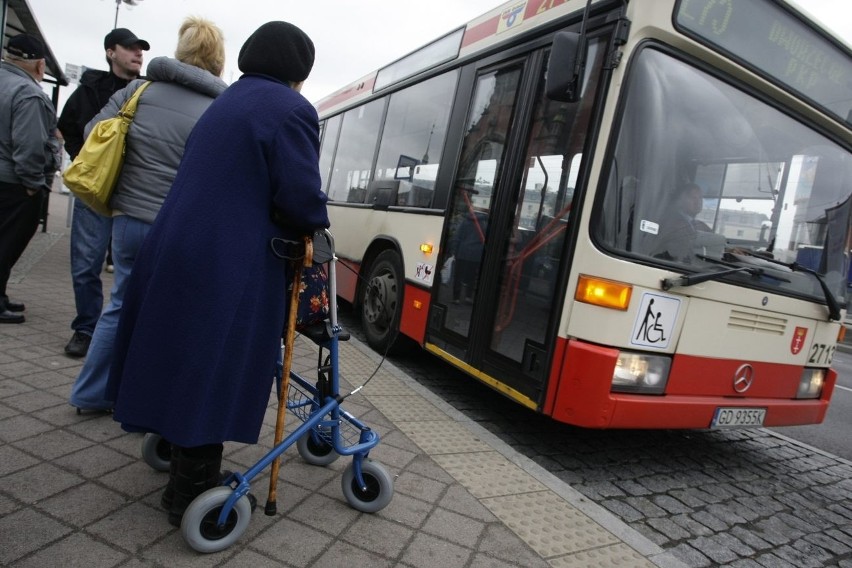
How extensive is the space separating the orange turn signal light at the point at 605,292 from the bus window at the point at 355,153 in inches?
144

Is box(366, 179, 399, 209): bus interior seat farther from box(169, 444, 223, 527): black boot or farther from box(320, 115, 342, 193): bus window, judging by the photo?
box(169, 444, 223, 527): black boot

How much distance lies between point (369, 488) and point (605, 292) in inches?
64.0

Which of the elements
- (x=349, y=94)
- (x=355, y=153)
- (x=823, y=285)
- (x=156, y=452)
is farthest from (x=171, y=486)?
(x=349, y=94)

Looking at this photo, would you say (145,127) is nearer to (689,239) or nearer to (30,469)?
(30,469)

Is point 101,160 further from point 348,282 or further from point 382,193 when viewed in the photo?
point 348,282

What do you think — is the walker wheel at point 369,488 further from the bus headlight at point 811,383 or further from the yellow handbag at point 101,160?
the bus headlight at point 811,383

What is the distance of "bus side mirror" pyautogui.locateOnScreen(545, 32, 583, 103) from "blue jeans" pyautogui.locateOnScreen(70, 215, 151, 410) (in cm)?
228

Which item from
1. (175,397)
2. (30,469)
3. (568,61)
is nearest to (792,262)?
(568,61)

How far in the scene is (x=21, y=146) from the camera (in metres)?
3.96

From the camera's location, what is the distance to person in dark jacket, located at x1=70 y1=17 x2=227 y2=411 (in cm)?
274

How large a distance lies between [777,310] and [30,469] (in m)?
4.12

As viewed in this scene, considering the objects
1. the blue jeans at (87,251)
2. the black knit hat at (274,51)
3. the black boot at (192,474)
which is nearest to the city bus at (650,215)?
the black boot at (192,474)

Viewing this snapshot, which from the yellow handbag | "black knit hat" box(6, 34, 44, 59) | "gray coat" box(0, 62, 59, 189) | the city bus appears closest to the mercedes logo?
the city bus

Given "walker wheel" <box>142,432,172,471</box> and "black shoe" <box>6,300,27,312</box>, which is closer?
"walker wheel" <box>142,432,172,471</box>
